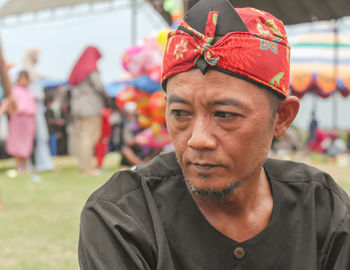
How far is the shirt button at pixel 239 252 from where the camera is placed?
1348 mm

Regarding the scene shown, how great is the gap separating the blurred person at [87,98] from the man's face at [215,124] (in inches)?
250

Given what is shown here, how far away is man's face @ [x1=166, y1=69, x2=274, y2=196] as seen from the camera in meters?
1.28

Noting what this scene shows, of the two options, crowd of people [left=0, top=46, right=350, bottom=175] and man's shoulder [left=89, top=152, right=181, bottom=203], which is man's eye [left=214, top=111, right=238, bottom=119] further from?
crowd of people [left=0, top=46, right=350, bottom=175]

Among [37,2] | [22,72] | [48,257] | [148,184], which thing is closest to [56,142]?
[22,72]

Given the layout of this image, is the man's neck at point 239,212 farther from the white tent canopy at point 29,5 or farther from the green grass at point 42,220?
the white tent canopy at point 29,5

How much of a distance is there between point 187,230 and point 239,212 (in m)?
0.21

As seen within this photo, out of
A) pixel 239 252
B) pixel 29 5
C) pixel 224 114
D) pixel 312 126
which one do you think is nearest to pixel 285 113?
pixel 224 114

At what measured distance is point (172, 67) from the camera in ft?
4.46

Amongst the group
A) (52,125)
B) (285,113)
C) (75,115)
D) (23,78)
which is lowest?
(52,125)

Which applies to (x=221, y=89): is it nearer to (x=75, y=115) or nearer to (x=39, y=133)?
(x=75, y=115)

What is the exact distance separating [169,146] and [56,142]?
6988mm

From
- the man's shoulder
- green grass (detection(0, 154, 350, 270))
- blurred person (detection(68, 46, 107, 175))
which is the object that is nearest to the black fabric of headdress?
the man's shoulder

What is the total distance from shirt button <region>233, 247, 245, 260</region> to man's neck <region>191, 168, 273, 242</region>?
0.10m

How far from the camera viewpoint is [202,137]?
1.27 metres
